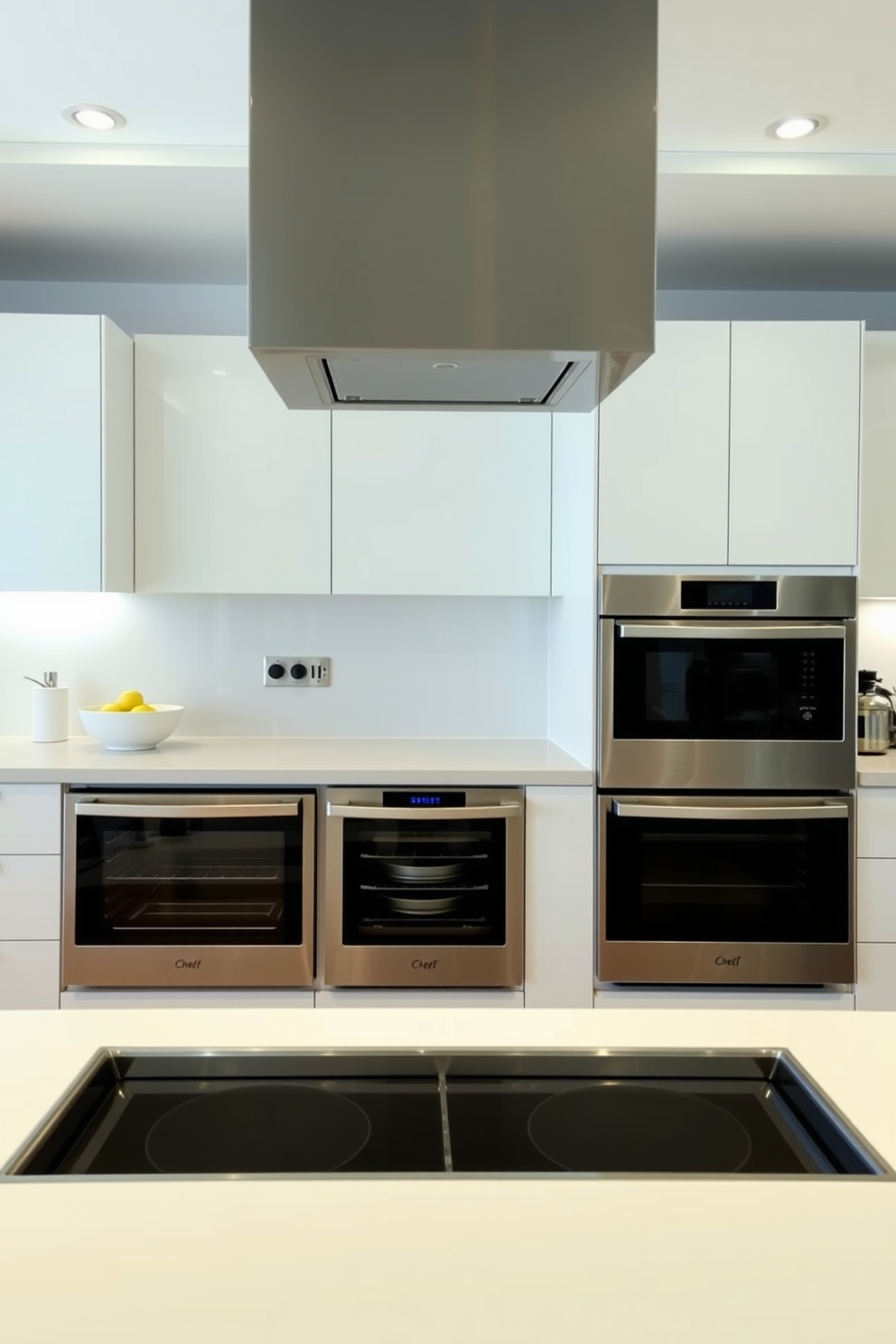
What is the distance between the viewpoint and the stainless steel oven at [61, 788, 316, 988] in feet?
8.66

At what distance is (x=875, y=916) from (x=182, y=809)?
1.84 meters

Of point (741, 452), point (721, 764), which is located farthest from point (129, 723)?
point (741, 452)

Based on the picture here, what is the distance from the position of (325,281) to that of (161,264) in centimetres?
231

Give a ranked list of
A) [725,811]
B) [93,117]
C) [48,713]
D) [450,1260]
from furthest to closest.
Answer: [48,713], [725,811], [93,117], [450,1260]

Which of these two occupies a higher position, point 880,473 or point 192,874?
point 880,473

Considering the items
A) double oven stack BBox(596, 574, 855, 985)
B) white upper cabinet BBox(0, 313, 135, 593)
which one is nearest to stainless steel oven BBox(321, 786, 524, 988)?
double oven stack BBox(596, 574, 855, 985)

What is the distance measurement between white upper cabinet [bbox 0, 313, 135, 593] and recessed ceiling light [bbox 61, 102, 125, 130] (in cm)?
58

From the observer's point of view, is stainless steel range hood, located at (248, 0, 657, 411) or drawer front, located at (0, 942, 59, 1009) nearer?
stainless steel range hood, located at (248, 0, 657, 411)

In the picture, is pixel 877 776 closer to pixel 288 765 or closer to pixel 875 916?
pixel 875 916

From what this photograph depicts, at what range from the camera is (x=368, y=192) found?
1098mm

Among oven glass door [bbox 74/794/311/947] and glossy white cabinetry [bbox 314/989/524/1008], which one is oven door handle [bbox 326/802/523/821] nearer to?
oven glass door [bbox 74/794/311/947]

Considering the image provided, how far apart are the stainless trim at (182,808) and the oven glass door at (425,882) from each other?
0.64 feet

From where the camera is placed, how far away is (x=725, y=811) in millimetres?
2623

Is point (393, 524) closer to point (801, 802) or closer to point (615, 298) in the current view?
point (801, 802)
